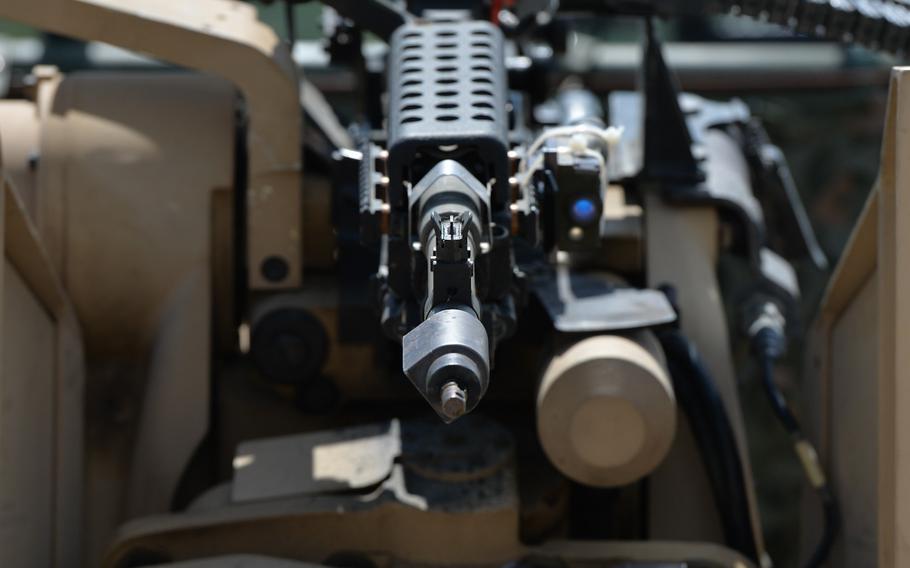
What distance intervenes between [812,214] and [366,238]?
2.72 m

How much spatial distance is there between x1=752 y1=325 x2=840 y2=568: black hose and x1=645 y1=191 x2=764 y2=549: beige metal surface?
5cm

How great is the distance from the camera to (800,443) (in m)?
2.33

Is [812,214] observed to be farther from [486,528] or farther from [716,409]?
[486,528]

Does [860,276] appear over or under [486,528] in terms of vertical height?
over

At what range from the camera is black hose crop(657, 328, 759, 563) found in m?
2.28

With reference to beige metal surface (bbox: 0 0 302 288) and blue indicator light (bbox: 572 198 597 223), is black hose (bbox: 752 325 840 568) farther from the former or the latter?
beige metal surface (bbox: 0 0 302 288)

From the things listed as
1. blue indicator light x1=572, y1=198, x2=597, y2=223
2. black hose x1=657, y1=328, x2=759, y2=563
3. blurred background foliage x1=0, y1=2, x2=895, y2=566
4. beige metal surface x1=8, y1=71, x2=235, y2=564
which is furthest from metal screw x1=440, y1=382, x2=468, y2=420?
blurred background foliage x1=0, y1=2, x2=895, y2=566

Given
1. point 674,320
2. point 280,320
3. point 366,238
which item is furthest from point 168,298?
point 674,320

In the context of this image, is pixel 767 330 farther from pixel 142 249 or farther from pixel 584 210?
pixel 142 249

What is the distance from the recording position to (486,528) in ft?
6.79

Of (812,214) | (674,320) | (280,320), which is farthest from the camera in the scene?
(812,214)

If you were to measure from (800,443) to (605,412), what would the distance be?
394 mm

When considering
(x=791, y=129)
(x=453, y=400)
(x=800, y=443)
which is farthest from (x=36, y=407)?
(x=791, y=129)

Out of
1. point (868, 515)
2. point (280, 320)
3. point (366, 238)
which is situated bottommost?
point (868, 515)
